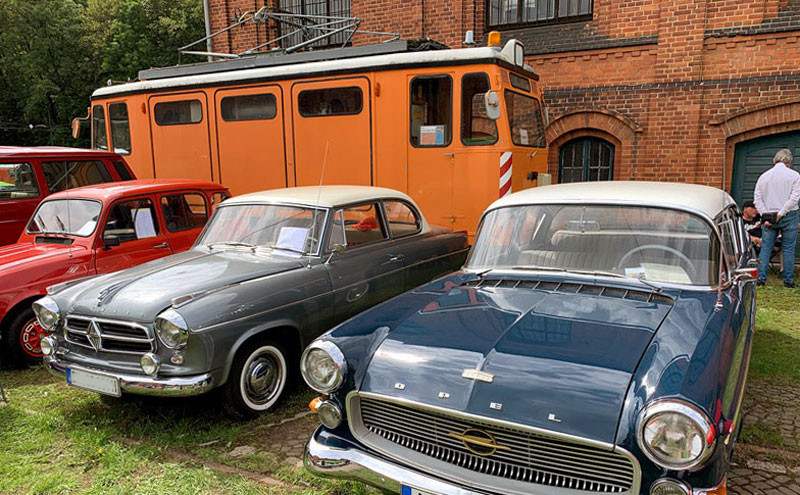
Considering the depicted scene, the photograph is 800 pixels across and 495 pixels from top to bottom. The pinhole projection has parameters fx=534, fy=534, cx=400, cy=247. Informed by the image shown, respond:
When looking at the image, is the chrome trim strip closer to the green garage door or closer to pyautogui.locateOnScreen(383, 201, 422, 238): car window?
pyautogui.locateOnScreen(383, 201, 422, 238): car window

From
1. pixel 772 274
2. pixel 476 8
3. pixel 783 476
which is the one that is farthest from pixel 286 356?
pixel 476 8

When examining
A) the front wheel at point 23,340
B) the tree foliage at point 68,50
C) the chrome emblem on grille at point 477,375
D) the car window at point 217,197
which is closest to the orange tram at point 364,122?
the car window at point 217,197

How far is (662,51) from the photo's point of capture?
9352 mm

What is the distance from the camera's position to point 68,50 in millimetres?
30391

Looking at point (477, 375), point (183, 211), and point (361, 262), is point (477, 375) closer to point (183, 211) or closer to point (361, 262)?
point (361, 262)

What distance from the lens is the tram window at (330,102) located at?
7636 millimetres

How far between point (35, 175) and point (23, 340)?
10.0 ft

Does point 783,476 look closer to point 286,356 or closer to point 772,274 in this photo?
point 286,356

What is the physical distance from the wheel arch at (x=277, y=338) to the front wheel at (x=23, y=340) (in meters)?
2.48

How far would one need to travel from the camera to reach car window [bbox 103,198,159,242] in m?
5.62

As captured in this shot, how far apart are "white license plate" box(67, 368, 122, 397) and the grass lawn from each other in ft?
1.15

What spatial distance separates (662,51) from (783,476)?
8.14m

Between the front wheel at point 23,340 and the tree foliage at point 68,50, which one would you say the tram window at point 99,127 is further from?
the tree foliage at point 68,50

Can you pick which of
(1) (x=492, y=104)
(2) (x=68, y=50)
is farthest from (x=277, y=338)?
(2) (x=68, y=50)
